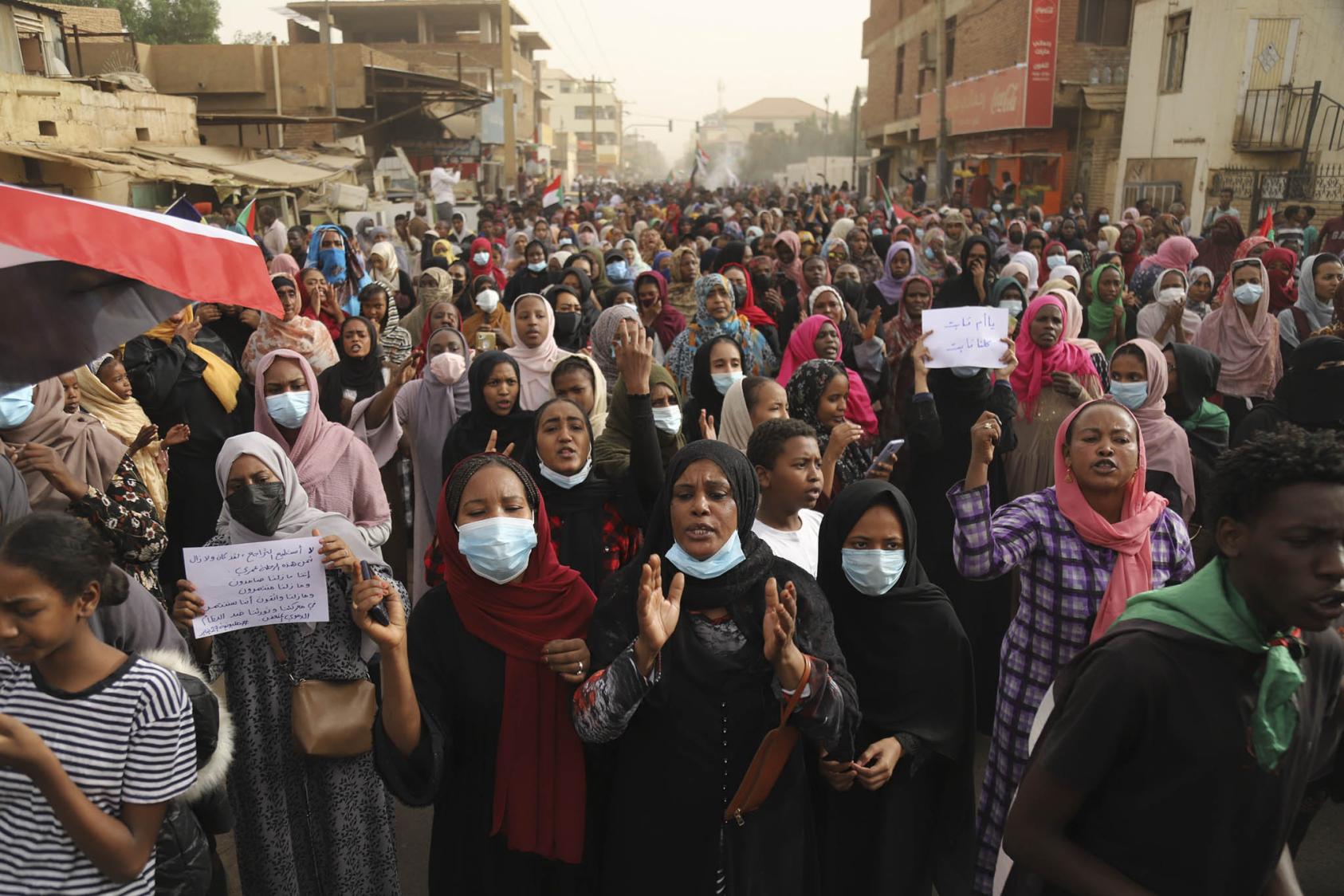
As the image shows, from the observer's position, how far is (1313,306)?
6.46m

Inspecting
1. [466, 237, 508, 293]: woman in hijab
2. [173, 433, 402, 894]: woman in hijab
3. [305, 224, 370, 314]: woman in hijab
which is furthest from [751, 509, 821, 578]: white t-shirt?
[466, 237, 508, 293]: woman in hijab

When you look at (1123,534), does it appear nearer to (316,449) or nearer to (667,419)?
(667,419)

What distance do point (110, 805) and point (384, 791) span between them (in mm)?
1024

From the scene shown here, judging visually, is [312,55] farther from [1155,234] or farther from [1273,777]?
[1273,777]

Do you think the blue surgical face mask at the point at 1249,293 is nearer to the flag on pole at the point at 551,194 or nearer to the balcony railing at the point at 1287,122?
the balcony railing at the point at 1287,122

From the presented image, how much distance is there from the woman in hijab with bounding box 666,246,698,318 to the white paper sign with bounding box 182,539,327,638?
5.24 meters

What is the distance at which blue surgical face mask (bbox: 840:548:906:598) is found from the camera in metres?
2.54

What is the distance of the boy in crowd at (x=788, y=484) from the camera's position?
3.01m

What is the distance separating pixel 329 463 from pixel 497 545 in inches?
60.5

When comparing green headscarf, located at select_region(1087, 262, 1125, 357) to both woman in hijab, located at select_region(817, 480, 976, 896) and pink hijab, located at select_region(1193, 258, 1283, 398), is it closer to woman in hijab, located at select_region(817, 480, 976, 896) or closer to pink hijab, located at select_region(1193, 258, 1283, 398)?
pink hijab, located at select_region(1193, 258, 1283, 398)

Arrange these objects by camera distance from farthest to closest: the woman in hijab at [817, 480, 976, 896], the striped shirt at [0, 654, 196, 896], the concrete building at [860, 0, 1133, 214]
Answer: the concrete building at [860, 0, 1133, 214], the woman in hijab at [817, 480, 976, 896], the striped shirt at [0, 654, 196, 896]

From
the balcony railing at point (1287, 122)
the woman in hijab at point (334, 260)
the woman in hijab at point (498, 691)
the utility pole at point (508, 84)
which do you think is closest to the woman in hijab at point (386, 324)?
the woman in hijab at point (334, 260)

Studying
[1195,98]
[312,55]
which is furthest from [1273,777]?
[312,55]

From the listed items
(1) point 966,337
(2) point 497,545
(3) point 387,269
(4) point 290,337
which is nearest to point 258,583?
(2) point 497,545
